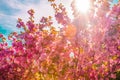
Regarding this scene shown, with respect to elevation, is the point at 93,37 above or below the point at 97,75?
above

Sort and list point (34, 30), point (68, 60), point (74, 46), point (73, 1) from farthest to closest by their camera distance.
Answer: point (34, 30) < point (68, 60) < point (74, 46) < point (73, 1)

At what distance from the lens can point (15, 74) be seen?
8375mm

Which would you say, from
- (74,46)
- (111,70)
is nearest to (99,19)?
(74,46)

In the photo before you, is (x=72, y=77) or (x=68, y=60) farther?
(x=68, y=60)

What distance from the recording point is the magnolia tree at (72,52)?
7.60 meters

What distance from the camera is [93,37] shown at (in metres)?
7.66

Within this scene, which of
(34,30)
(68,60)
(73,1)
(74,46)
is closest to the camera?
(73,1)

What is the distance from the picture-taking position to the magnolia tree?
24.9ft

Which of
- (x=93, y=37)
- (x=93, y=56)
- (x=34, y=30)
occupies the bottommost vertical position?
(x=93, y=56)

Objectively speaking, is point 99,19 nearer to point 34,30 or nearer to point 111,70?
point 111,70

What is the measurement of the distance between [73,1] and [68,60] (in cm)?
222

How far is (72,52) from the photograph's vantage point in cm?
823

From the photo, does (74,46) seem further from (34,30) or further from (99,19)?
(34,30)

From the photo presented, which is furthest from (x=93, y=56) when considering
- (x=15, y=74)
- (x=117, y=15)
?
(x=15, y=74)
